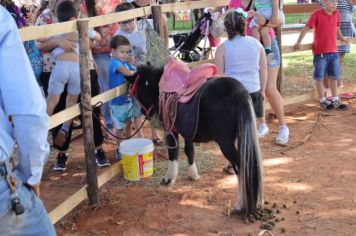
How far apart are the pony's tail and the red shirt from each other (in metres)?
3.65

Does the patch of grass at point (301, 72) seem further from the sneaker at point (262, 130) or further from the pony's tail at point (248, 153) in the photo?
the pony's tail at point (248, 153)

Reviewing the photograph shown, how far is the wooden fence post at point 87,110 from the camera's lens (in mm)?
3953

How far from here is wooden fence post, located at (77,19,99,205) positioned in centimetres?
395

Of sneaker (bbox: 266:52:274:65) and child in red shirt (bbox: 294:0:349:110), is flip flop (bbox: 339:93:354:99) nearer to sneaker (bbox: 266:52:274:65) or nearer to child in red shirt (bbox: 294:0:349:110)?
child in red shirt (bbox: 294:0:349:110)

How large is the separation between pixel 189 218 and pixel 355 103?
438 centimetres

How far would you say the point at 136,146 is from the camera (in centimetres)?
486

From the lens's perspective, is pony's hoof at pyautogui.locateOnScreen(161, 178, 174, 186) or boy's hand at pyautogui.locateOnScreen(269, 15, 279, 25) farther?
boy's hand at pyautogui.locateOnScreen(269, 15, 279, 25)

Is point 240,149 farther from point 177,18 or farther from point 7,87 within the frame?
point 177,18

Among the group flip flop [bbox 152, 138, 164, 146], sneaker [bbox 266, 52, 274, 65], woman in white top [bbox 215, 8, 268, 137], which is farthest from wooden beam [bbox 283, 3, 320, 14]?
flip flop [bbox 152, 138, 164, 146]

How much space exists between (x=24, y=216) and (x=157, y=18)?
3779 millimetres

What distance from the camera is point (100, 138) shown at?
5.04 metres

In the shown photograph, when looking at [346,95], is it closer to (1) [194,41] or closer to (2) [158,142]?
(1) [194,41]

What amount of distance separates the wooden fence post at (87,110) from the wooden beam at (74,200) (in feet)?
0.30

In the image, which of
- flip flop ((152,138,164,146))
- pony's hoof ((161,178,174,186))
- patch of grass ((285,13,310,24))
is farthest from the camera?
patch of grass ((285,13,310,24))
